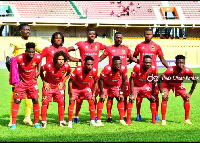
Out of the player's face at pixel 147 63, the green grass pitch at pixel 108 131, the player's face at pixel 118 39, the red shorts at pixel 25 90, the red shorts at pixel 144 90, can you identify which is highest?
the player's face at pixel 118 39

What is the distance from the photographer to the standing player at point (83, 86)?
9.06 m

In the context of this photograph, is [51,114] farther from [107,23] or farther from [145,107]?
[107,23]

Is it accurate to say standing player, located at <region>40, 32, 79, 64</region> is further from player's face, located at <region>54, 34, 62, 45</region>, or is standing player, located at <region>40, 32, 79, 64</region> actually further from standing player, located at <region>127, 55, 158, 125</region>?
standing player, located at <region>127, 55, 158, 125</region>

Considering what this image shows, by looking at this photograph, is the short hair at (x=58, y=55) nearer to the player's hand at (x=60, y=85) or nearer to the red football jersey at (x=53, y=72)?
the red football jersey at (x=53, y=72)

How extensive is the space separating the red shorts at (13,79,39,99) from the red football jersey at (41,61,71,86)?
34 cm

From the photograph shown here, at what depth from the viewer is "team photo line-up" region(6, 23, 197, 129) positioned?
28.7 feet

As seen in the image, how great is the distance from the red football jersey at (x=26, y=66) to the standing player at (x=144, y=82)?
2187 millimetres

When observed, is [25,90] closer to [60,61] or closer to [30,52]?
[30,52]

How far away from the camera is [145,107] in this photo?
12.8m

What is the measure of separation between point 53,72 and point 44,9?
36.6 m

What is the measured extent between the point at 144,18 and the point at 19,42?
123ft

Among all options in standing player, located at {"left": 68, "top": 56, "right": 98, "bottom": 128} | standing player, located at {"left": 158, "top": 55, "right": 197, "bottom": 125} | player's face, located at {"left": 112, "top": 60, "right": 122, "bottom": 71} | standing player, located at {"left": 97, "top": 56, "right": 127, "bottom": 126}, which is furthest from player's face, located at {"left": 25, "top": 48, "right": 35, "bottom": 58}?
standing player, located at {"left": 158, "top": 55, "right": 197, "bottom": 125}

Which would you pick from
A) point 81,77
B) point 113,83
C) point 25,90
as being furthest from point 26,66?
point 113,83

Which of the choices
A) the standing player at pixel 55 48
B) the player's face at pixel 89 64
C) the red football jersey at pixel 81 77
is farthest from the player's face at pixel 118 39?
the standing player at pixel 55 48
